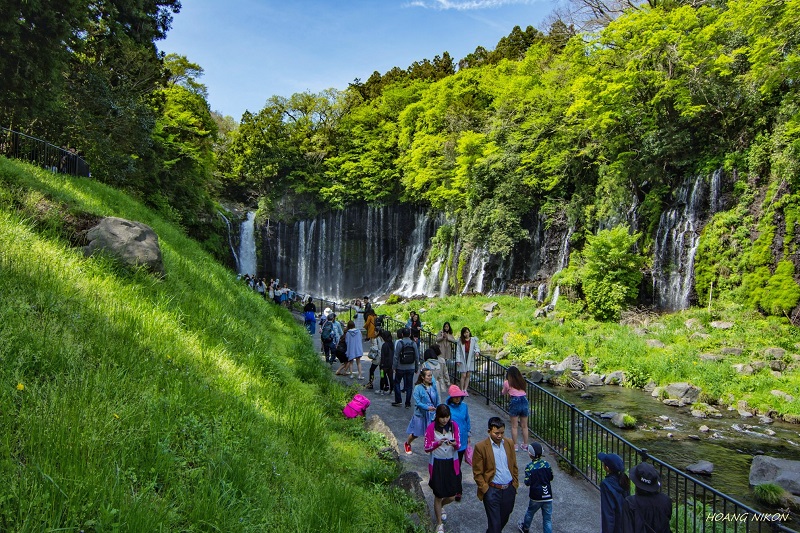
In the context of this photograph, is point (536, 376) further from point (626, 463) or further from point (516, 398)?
point (516, 398)

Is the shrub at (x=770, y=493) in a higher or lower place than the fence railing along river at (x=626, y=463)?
lower

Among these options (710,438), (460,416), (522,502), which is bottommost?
(710,438)

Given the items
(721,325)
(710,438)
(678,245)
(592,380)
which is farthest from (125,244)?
(678,245)

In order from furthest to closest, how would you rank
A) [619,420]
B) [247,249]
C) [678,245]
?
1. [247,249]
2. [678,245]
3. [619,420]

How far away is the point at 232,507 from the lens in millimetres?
3600

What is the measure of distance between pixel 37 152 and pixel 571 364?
19.1 m

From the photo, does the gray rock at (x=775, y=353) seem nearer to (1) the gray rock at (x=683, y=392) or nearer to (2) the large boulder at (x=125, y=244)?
(1) the gray rock at (x=683, y=392)

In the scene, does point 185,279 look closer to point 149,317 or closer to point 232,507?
point 149,317

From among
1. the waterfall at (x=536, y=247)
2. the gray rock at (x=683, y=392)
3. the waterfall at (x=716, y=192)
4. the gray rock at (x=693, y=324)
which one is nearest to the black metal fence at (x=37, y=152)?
the gray rock at (x=683, y=392)

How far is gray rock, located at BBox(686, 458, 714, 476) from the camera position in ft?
29.5

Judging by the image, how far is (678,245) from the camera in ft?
73.7

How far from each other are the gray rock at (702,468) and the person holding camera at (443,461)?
6.44 m

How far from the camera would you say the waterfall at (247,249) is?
42625mm

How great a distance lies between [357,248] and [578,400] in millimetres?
33678
